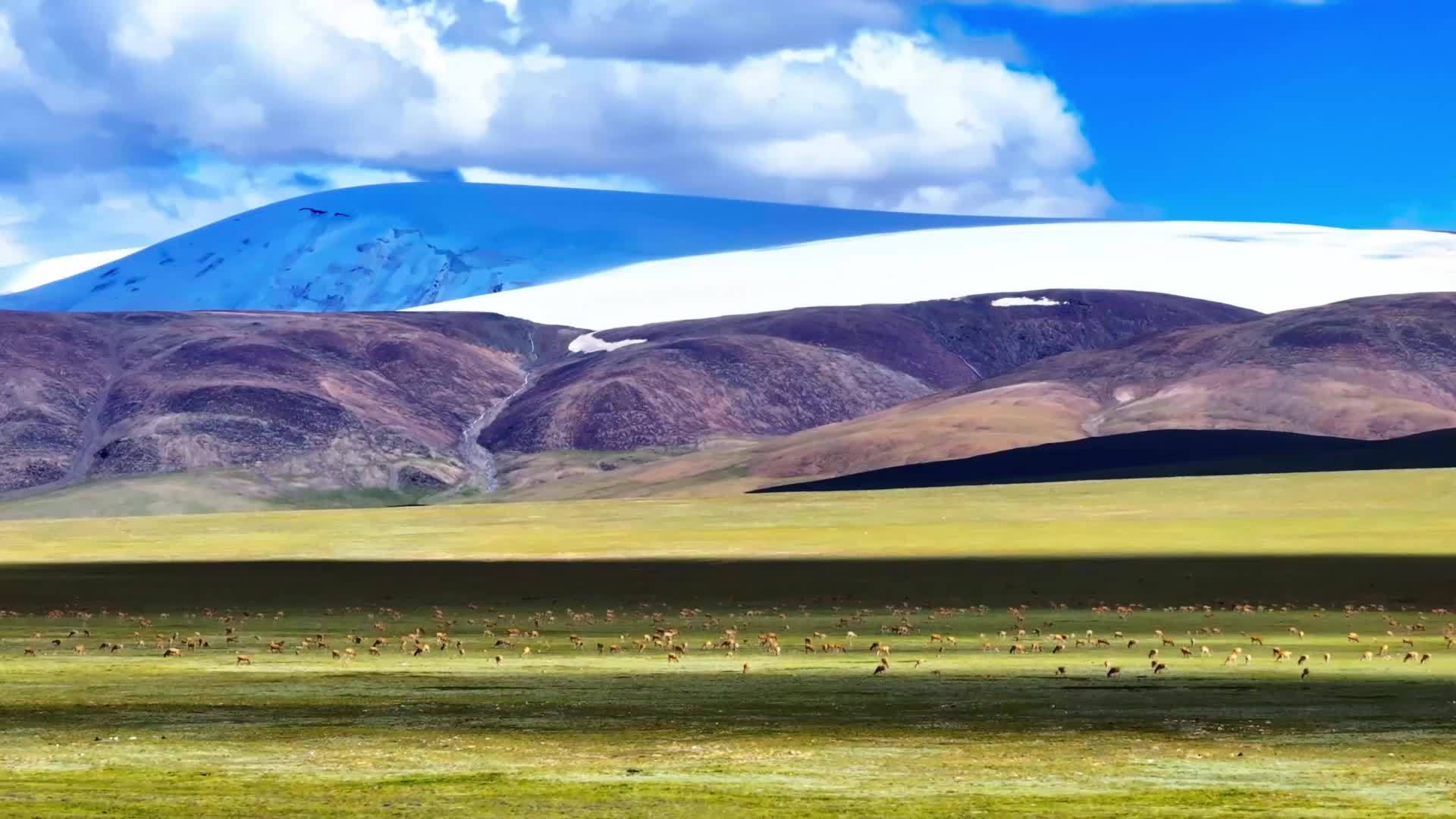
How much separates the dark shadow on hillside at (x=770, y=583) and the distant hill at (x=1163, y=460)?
7622 cm

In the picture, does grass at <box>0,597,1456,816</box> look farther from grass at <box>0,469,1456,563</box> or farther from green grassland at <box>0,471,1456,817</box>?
grass at <box>0,469,1456,563</box>

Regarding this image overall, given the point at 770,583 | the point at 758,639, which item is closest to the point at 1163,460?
the point at 770,583

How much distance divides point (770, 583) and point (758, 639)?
18.8 meters

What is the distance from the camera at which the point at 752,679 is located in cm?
3769

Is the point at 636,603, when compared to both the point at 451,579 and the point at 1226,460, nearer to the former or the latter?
the point at 451,579

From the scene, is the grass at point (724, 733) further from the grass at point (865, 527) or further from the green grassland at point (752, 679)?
the grass at point (865, 527)

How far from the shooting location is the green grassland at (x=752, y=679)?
23969 mm

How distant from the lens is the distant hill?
154125 millimetres

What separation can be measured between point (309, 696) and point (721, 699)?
6.55 meters

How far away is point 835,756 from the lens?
1068 inches

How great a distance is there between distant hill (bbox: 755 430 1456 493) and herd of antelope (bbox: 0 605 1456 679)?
305 feet

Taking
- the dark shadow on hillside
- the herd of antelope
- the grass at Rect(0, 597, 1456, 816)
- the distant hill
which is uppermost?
the distant hill

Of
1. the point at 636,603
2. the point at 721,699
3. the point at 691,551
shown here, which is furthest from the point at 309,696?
the point at 691,551

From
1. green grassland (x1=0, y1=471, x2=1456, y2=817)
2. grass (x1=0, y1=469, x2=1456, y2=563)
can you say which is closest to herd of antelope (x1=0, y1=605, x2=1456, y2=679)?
green grassland (x1=0, y1=471, x2=1456, y2=817)
